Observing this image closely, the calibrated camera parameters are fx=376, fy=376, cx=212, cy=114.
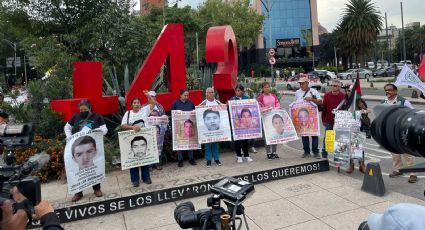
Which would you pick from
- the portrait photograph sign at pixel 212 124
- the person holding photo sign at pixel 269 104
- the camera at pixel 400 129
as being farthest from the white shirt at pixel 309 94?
the camera at pixel 400 129

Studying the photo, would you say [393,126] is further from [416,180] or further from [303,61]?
[303,61]

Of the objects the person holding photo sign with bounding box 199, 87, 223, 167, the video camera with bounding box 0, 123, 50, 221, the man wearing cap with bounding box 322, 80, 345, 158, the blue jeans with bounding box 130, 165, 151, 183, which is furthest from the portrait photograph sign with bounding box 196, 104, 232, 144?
the video camera with bounding box 0, 123, 50, 221

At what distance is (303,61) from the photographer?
221 feet

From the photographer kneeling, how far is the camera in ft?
6.80

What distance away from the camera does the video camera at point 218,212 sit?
2.50m

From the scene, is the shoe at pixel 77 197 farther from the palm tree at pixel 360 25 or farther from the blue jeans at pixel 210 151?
the palm tree at pixel 360 25

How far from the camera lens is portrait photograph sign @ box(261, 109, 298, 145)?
8.07 meters

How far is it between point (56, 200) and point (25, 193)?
4160mm

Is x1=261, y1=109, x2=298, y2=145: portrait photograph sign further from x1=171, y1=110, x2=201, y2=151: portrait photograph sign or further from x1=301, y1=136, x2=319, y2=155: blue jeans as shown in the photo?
x1=171, y1=110, x2=201, y2=151: portrait photograph sign

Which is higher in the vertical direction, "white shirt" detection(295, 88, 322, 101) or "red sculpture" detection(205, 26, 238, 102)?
"red sculpture" detection(205, 26, 238, 102)

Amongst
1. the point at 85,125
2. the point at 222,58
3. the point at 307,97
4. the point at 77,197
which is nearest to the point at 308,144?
the point at 307,97

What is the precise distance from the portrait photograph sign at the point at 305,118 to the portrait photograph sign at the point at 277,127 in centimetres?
14

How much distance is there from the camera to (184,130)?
7.84 m

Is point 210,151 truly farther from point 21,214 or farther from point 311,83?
point 311,83
